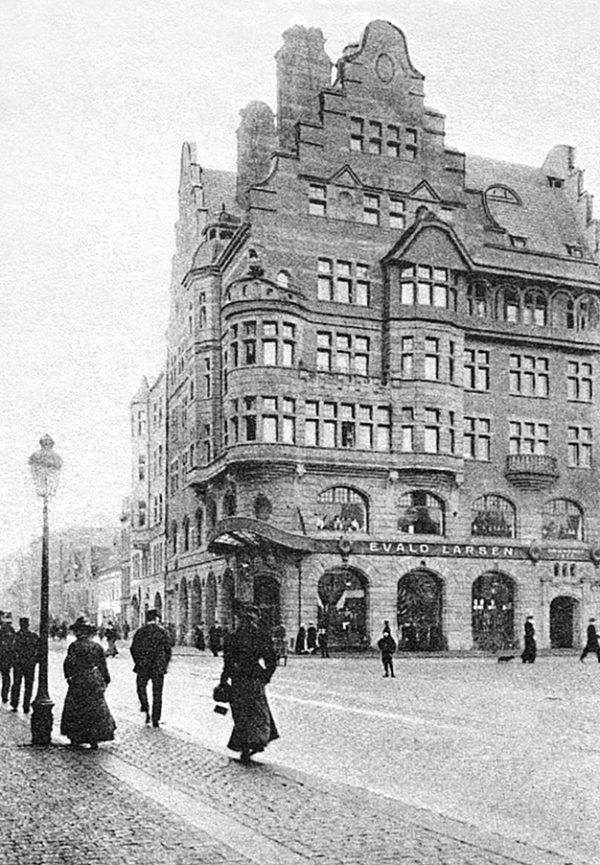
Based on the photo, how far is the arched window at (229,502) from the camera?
55.9 meters

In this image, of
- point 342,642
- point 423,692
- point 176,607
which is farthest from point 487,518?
point 423,692

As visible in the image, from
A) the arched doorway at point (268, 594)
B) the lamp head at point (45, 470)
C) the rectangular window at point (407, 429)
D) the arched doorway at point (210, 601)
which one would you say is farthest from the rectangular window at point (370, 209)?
the lamp head at point (45, 470)

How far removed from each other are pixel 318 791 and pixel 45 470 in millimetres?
9448

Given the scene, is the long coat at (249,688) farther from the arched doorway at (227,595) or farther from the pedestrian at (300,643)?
the arched doorway at (227,595)

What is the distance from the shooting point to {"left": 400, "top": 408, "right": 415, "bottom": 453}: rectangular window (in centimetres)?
5547

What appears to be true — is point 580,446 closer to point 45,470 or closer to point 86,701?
point 45,470

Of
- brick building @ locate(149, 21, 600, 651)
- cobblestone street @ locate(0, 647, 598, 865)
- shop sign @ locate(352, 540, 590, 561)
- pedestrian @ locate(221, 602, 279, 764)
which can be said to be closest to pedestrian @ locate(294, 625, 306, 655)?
brick building @ locate(149, 21, 600, 651)

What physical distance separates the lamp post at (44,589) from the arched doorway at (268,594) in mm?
34315

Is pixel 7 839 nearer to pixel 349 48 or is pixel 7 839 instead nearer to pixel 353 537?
pixel 353 537

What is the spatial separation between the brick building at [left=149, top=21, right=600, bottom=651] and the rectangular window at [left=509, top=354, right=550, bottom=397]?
0.37ft

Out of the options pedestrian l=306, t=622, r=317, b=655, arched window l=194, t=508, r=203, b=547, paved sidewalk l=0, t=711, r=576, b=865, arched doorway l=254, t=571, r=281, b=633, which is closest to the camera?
paved sidewalk l=0, t=711, r=576, b=865

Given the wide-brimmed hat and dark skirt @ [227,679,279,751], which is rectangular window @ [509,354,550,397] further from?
dark skirt @ [227,679,279,751]

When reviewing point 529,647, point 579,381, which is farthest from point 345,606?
point 579,381

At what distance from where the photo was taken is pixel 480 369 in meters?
59.3
